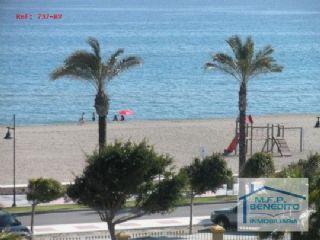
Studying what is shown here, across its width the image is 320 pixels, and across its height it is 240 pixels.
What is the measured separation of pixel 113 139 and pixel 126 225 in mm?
24985

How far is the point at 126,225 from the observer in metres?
31.8

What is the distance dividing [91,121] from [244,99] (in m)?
30.5

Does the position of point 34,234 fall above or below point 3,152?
below

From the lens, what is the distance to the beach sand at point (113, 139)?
47.2 m

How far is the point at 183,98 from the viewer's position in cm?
9369

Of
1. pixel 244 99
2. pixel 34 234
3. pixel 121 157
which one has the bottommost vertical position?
pixel 34 234

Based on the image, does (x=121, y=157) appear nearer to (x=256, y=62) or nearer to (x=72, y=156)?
(x=256, y=62)

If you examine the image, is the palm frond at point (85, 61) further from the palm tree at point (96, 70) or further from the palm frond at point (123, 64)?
the palm frond at point (123, 64)

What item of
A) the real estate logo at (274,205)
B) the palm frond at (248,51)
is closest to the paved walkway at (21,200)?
the real estate logo at (274,205)

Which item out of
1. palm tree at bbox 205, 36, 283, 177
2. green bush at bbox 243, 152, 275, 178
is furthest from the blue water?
green bush at bbox 243, 152, 275, 178

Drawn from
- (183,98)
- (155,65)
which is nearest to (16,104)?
(183,98)

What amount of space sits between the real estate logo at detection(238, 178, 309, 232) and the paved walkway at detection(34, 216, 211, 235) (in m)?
2.17

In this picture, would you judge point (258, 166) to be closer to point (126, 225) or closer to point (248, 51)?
point (126, 225)

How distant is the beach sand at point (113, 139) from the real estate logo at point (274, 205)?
1597 cm
